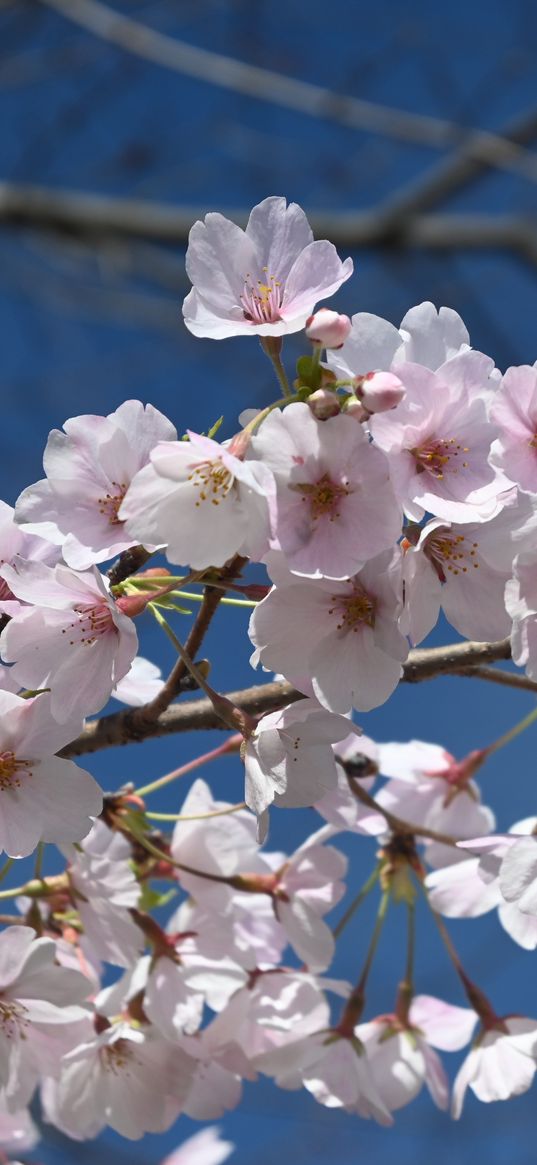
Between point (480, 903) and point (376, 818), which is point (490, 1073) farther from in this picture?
point (376, 818)

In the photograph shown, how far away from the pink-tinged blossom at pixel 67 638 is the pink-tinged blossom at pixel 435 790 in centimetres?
77

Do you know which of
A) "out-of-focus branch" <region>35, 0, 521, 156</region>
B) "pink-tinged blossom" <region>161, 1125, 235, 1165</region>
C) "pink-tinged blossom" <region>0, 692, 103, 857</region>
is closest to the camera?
"pink-tinged blossom" <region>0, 692, 103, 857</region>

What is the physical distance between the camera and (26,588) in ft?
3.40

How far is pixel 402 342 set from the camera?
1002mm

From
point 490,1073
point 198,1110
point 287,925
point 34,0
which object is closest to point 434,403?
point 287,925

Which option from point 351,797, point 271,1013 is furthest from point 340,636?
point 271,1013

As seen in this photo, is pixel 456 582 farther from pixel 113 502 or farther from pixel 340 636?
pixel 113 502

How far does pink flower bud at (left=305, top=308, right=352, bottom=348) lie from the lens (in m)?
0.94

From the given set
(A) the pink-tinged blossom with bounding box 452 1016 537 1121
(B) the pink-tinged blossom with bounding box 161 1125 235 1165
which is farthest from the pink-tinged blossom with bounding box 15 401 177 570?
(B) the pink-tinged blossom with bounding box 161 1125 235 1165

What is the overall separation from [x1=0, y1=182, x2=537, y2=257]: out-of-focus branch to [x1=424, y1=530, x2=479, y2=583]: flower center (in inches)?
120

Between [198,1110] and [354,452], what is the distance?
1150 mm

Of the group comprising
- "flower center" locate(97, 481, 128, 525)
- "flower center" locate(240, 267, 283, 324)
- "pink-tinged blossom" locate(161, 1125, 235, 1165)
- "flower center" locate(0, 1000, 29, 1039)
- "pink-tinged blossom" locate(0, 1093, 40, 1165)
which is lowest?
"pink-tinged blossom" locate(161, 1125, 235, 1165)

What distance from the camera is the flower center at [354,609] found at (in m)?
1.02

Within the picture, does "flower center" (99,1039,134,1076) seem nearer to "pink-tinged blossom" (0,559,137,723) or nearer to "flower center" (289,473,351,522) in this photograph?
"pink-tinged blossom" (0,559,137,723)
